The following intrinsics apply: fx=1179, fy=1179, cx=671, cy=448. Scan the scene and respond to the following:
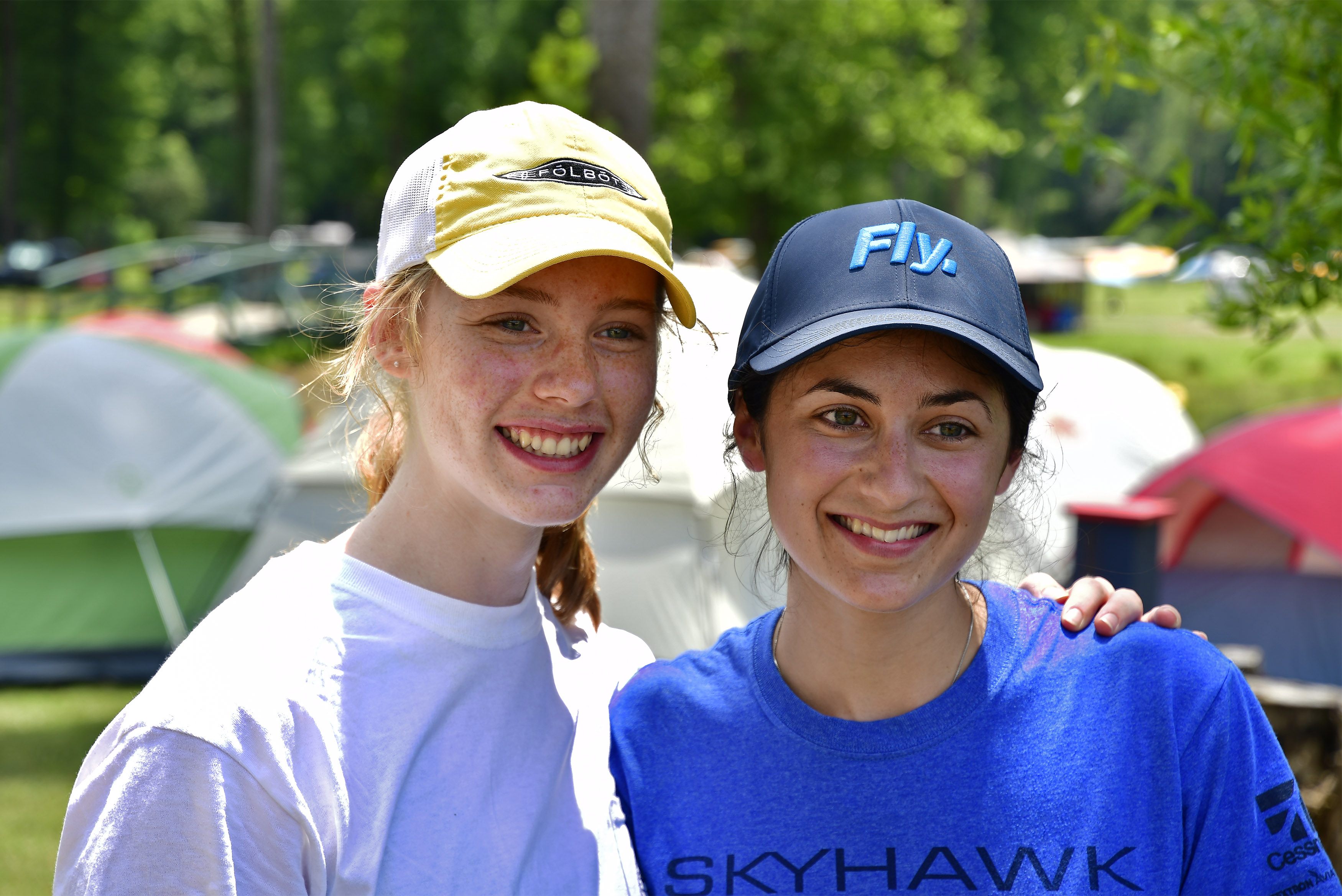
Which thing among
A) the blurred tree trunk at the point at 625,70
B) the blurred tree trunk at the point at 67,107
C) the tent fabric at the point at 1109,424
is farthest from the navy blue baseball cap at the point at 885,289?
the blurred tree trunk at the point at 67,107

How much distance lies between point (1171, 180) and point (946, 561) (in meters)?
1.35

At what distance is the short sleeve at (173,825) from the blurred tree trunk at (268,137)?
59.7ft

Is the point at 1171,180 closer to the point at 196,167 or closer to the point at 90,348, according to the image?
the point at 90,348

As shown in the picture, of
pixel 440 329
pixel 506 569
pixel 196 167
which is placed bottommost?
pixel 506 569

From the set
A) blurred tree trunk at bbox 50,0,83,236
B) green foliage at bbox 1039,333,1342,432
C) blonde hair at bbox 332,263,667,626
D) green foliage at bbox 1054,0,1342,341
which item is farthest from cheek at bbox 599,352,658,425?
blurred tree trunk at bbox 50,0,83,236

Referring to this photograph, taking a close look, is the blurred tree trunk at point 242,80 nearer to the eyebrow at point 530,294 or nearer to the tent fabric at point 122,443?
the tent fabric at point 122,443

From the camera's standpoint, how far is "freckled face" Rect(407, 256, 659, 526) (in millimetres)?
1565

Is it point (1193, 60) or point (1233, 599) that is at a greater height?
point (1193, 60)

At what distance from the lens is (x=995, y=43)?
96.6ft

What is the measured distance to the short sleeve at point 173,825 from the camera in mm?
1278

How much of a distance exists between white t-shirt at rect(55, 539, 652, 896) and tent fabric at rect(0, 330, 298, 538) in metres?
5.26

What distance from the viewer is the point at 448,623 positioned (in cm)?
161

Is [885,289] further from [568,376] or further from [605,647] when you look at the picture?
[605,647]

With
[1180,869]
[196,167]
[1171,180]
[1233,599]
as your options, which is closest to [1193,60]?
[1171,180]
